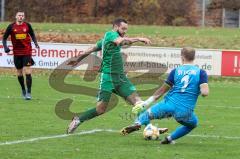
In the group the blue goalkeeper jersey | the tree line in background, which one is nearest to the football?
the blue goalkeeper jersey

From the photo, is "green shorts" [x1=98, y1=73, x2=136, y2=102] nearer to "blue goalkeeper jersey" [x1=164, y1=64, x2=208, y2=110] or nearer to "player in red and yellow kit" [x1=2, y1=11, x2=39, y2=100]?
"blue goalkeeper jersey" [x1=164, y1=64, x2=208, y2=110]

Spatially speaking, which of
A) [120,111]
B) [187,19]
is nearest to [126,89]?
[120,111]

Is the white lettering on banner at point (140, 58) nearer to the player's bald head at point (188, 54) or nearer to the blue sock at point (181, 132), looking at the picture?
the blue sock at point (181, 132)

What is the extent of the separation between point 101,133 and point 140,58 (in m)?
14.8

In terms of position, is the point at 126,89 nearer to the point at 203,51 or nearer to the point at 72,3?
the point at 203,51

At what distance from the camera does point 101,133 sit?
13594mm

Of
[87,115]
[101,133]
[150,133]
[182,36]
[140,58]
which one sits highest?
[87,115]

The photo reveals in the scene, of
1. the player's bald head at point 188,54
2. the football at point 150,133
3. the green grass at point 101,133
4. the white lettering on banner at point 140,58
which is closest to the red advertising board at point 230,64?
Result: the white lettering on banner at point 140,58

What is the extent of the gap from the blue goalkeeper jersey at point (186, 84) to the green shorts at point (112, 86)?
1.95 m

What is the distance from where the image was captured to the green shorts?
13.6 meters

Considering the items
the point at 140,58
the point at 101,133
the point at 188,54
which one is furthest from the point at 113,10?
the point at 188,54

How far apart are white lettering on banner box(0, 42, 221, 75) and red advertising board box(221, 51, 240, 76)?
0.33ft

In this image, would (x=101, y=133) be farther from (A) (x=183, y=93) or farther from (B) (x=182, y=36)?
(B) (x=182, y=36)

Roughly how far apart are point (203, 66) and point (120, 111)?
34.5 feet
